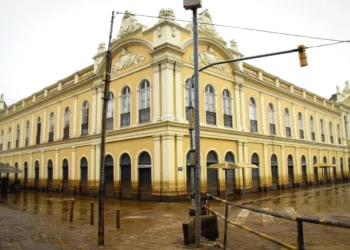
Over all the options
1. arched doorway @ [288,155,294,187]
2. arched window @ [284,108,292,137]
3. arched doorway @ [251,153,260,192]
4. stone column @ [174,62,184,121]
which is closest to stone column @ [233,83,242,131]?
arched doorway @ [251,153,260,192]

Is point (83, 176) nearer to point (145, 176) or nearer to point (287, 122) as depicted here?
point (145, 176)

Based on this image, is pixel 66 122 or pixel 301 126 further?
pixel 301 126

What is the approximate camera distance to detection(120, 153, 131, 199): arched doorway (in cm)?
1950

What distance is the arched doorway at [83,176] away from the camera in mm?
23547

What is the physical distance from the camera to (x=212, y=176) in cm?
1997

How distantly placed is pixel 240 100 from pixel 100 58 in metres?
11.1

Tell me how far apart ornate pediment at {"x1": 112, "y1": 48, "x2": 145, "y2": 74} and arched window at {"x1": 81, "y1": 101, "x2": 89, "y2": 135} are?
4.68 m

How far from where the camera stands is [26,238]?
346 inches

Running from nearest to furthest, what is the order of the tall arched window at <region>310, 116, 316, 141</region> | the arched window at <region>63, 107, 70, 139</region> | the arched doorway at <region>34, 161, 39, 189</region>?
1. the arched window at <region>63, 107, 70, 139</region>
2. the arched doorway at <region>34, 161, 39, 189</region>
3. the tall arched window at <region>310, 116, 316, 141</region>

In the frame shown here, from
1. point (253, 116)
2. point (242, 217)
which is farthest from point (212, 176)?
point (242, 217)

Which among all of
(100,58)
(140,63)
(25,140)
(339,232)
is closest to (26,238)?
(339,232)

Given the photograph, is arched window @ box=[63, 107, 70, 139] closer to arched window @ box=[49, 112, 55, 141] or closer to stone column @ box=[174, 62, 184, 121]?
arched window @ box=[49, 112, 55, 141]

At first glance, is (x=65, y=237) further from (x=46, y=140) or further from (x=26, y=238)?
(x=46, y=140)

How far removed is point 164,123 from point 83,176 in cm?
1036
